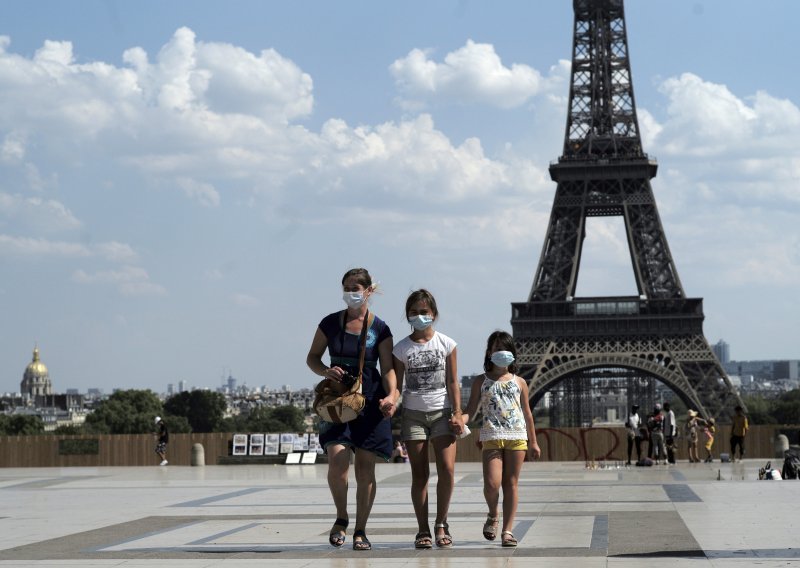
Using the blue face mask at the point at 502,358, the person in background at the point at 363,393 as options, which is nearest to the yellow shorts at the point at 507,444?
the blue face mask at the point at 502,358

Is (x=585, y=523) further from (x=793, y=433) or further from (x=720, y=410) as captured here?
(x=720, y=410)

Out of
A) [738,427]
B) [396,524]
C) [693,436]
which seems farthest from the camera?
[693,436]

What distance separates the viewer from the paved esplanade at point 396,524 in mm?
10898

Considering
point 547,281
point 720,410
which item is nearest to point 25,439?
point 720,410

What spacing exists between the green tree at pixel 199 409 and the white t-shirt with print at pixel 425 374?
13323 centimetres

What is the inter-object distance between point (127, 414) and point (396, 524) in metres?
117

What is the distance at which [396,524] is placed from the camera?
573 inches

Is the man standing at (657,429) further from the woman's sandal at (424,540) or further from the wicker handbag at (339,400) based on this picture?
the wicker handbag at (339,400)

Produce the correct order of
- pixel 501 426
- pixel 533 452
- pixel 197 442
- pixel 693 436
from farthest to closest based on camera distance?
pixel 197 442
pixel 693 436
pixel 501 426
pixel 533 452

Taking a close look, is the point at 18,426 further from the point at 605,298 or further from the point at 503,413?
the point at 503,413

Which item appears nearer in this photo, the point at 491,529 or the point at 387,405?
the point at 387,405

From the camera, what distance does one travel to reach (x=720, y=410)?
77812mm

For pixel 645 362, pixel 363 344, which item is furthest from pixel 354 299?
pixel 645 362

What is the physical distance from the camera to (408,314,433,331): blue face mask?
1182 cm
